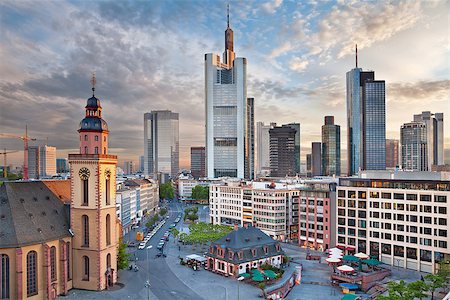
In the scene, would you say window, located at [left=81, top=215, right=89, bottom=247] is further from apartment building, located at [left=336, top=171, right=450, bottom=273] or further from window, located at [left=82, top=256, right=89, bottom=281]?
apartment building, located at [left=336, top=171, right=450, bottom=273]

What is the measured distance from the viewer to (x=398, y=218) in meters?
83.1

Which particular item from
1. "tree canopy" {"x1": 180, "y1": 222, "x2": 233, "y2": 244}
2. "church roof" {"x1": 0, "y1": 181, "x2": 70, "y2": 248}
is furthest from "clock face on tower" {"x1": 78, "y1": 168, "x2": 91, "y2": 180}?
"tree canopy" {"x1": 180, "y1": 222, "x2": 233, "y2": 244}

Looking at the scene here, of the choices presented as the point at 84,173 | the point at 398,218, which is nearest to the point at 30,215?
the point at 84,173

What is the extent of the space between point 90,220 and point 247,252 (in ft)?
99.3

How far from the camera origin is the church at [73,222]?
5669cm

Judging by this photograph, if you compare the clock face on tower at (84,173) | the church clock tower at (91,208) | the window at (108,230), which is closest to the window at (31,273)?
the church clock tower at (91,208)

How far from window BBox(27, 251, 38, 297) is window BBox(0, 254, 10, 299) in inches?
103

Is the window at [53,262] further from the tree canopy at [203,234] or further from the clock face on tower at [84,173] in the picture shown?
the tree canopy at [203,234]

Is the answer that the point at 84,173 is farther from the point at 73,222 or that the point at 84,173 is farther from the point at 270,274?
the point at 270,274

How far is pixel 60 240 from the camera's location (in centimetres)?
6131

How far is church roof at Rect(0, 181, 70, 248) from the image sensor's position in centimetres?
5538

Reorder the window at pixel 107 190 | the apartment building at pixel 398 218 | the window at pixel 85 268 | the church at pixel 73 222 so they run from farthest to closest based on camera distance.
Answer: the apartment building at pixel 398 218
the window at pixel 107 190
the window at pixel 85 268
the church at pixel 73 222

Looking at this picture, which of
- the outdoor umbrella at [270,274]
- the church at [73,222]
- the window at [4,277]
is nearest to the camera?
the window at [4,277]

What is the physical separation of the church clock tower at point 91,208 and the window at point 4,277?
11015 millimetres
